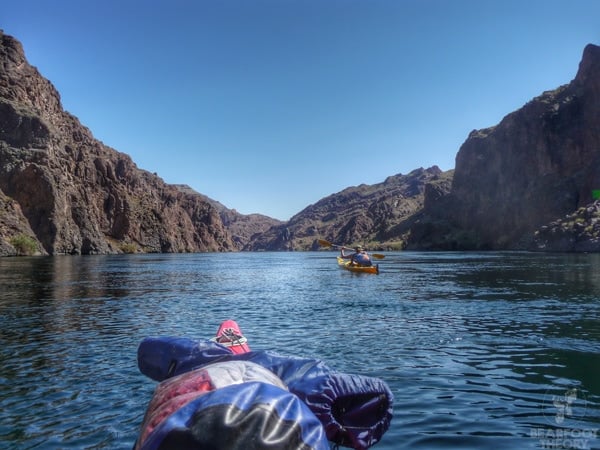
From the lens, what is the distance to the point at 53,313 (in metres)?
24.2

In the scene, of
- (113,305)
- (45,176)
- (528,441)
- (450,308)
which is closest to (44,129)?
(45,176)

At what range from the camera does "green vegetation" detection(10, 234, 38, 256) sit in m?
119

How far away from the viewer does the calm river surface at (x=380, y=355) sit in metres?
9.09

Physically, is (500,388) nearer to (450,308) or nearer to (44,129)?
(450,308)

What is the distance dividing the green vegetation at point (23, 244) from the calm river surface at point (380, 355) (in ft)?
336

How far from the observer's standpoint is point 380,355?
14.8 m

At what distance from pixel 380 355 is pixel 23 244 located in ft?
421

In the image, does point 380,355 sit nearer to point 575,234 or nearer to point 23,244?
point 575,234

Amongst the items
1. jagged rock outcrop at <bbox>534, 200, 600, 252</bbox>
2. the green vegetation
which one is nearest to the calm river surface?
jagged rock outcrop at <bbox>534, 200, 600, 252</bbox>

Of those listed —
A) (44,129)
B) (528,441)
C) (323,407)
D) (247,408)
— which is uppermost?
(44,129)

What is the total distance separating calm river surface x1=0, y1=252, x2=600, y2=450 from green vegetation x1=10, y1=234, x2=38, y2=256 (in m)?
102

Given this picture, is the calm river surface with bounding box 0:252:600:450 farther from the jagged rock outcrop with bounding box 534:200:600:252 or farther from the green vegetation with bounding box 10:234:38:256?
the green vegetation with bounding box 10:234:38:256

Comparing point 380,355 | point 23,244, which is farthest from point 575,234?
point 23,244

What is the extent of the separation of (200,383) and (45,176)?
161 m
